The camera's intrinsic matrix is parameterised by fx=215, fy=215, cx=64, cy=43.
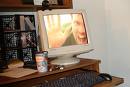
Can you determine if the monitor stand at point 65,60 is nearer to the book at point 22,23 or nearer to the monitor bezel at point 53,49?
the monitor bezel at point 53,49

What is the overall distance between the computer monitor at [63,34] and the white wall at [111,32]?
0.57 meters

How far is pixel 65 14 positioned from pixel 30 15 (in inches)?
12.4

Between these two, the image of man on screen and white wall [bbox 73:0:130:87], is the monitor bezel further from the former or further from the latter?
white wall [bbox 73:0:130:87]

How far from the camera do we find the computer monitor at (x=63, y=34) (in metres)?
1.44

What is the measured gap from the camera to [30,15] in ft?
5.52

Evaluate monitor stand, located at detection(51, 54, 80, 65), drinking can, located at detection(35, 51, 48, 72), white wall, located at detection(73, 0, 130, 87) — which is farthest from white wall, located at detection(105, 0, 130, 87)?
drinking can, located at detection(35, 51, 48, 72)

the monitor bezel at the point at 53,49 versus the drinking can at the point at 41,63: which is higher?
the monitor bezel at the point at 53,49

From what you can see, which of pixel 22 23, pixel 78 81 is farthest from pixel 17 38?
pixel 78 81

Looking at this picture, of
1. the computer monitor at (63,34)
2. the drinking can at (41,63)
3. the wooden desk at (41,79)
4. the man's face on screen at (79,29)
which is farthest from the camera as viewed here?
the man's face on screen at (79,29)

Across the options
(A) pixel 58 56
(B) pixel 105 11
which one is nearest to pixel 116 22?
(B) pixel 105 11

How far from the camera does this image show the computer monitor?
144cm

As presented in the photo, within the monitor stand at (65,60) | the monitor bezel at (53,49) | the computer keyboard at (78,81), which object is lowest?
the computer keyboard at (78,81)

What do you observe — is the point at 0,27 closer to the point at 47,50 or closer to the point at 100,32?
the point at 47,50

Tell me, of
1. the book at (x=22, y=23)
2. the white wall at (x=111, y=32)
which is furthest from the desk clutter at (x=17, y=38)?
the white wall at (x=111, y=32)
